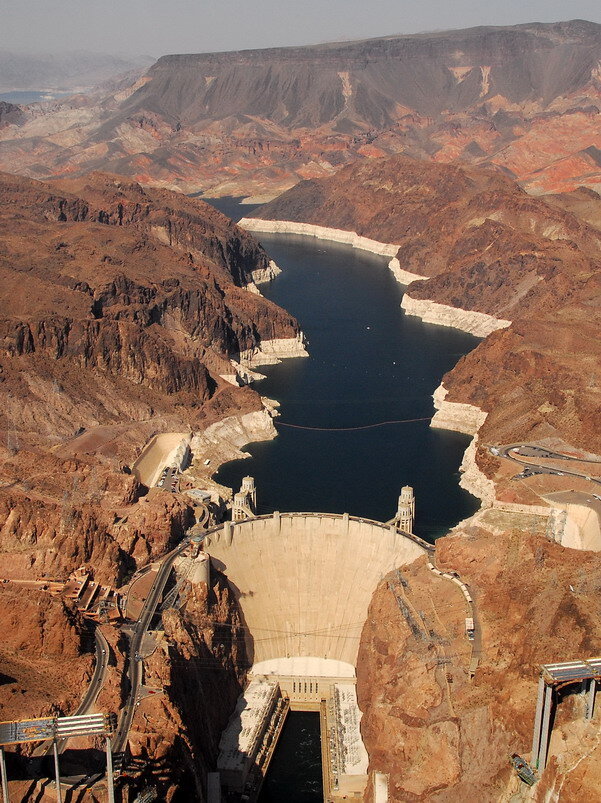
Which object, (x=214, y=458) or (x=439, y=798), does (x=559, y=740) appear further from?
(x=214, y=458)

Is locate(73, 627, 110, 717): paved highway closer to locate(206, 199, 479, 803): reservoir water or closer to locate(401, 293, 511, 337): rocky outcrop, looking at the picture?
locate(206, 199, 479, 803): reservoir water

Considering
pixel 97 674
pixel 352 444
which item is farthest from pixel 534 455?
pixel 97 674

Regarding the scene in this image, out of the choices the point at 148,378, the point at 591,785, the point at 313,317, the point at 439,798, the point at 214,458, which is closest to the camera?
the point at 591,785

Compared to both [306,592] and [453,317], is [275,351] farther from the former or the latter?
[306,592]

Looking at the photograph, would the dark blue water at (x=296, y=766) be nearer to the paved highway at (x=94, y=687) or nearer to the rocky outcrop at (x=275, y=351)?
the paved highway at (x=94, y=687)

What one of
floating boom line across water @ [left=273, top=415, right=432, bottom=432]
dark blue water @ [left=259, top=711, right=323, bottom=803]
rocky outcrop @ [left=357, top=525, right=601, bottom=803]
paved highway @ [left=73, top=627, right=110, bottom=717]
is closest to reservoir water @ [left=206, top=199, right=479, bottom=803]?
dark blue water @ [left=259, top=711, right=323, bottom=803]

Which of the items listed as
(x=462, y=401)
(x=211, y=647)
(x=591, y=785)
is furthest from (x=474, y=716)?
(x=462, y=401)
